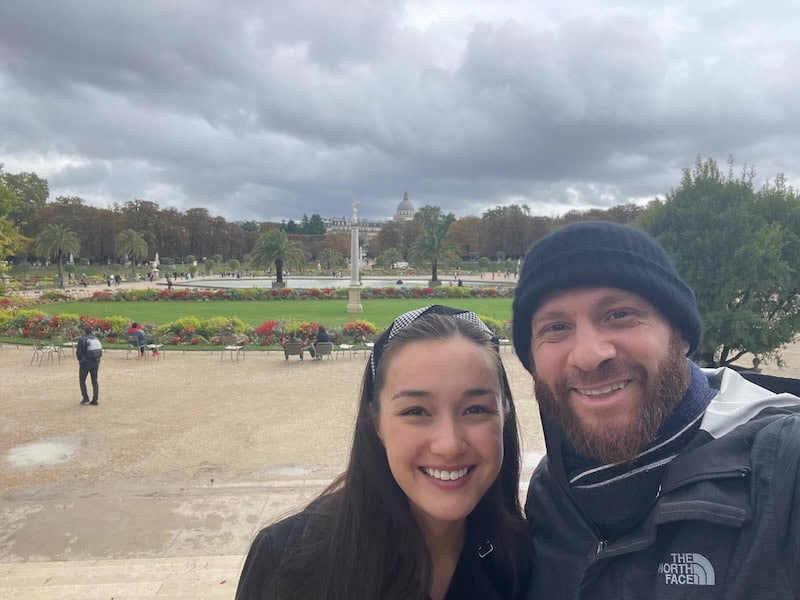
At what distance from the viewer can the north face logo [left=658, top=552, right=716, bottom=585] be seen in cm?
148

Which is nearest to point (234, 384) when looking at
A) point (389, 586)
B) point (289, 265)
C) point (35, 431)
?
point (35, 431)

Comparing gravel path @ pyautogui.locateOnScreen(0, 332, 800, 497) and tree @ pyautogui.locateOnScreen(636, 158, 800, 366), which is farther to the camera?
tree @ pyautogui.locateOnScreen(636, 158, 800, 366)

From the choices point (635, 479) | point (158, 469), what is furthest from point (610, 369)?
point (158, 469)

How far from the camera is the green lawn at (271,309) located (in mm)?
28094

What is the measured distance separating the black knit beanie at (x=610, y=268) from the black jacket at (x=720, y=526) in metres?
0.33

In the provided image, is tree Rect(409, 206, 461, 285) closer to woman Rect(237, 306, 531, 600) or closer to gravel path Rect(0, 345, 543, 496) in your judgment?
gravel path Rect(0, 345, 543, 496)

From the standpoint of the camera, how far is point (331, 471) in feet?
27.7

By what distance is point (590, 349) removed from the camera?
70.9 inches

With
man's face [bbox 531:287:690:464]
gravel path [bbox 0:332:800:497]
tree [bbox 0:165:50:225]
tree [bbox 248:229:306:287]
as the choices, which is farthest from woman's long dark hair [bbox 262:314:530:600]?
tree [bbox 0:165:50:225]

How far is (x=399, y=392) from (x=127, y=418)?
1122 cm

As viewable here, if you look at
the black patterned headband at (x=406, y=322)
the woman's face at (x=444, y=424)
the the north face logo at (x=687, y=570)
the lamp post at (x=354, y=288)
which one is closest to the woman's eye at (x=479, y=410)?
the woman's face at (x=444, y=424)

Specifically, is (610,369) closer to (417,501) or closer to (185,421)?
(417,501)

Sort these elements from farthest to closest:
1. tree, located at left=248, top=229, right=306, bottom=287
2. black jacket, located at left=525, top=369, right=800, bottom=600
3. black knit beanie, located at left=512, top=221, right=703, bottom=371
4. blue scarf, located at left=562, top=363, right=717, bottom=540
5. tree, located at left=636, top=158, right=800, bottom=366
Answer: tree, located at left=248, top=229, right=306, bottom=287
tree, located at left=636, top=158, right=800, bottom=366
black knit beanie, located at left=512, top=221, right=703, bottom=371
blue scarf, located at left=562, top=363, right=717, bottom=540
black jacket, located at left=525, top=369, right=800, bottom=600

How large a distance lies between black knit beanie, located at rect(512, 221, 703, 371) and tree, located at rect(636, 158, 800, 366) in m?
13.4
